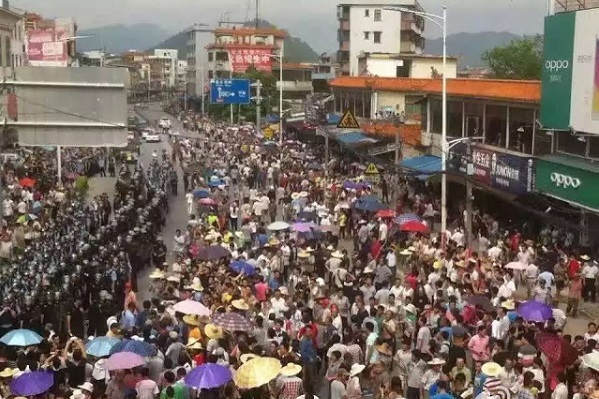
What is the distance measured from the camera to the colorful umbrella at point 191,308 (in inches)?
547

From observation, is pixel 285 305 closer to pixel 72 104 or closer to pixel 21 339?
pixel 21 339

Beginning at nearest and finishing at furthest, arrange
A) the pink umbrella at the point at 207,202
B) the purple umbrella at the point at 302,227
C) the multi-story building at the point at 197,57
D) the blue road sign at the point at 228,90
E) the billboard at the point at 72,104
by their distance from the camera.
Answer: the purple umbrella at the point at 302,227
the billboard at the point at 72,104
the pink umbrella at the point at 207,202
the blue road sign at the point at 228,90
the multi-story building at the point at 197,57

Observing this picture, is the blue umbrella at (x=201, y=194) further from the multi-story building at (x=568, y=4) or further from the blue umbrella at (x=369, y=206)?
the multi-story building at (x=568, y=4)

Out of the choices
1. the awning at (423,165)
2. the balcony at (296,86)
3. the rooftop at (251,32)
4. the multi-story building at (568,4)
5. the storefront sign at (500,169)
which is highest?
the rooftop at (251,32)

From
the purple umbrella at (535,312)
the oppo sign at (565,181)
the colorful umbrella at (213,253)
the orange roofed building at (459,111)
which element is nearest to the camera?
the purple umbrella at (535,312)

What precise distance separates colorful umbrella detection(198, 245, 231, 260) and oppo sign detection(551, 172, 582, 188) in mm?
8847

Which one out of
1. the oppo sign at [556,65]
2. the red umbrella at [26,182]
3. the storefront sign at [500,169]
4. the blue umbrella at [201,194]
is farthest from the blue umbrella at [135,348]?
the red umbrella at [26,182]

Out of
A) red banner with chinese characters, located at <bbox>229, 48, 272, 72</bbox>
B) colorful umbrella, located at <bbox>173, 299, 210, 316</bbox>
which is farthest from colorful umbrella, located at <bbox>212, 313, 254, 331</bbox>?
red banner with chinese characters, located at <bbox>229, 48, 272, 72</bbox>

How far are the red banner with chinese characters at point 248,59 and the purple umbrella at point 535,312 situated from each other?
268 ft

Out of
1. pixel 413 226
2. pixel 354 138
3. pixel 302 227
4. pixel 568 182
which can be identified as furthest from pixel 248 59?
pixel 413 226

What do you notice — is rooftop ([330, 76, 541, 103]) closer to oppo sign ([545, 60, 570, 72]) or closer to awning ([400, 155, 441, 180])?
oppo sign ([545, 60, 570, 72])

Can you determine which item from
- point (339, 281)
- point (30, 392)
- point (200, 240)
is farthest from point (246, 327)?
point (200, 240)

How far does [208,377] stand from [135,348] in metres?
1.37

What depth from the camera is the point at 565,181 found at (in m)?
22.9
